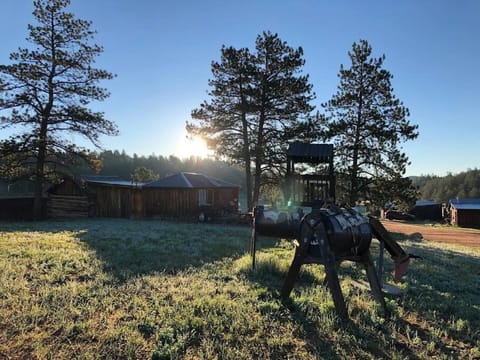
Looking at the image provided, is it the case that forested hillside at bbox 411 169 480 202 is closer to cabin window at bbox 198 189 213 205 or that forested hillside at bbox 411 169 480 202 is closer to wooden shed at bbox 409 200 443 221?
wooden shed at bbox 409 200 443 221

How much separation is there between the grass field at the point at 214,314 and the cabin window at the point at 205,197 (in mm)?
15167

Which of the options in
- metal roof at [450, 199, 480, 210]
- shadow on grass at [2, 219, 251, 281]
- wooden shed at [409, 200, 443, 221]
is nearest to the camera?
shadow on grass at [2, 219, 251, 281]

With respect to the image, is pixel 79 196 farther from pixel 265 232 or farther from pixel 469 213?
pixel 469 213

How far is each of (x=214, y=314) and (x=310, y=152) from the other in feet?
16.6

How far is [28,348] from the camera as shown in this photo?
289cm

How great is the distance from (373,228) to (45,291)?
183 inches

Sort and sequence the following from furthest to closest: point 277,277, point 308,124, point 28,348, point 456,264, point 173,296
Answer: point 308,124
point 456,264
point 277,277
point 173,296
point 28,348

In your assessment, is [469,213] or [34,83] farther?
[469,213]

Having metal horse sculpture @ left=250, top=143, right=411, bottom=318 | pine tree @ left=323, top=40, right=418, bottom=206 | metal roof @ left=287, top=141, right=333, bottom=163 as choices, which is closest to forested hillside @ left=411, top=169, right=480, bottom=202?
pine tree @ left=323, top=40, right=418, bottom=206

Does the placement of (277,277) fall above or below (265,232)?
below

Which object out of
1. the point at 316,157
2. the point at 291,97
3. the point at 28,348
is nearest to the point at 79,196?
the point at 291,97

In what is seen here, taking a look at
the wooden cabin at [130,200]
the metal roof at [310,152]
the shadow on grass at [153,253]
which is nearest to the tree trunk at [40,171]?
the wooden cabin at [130,200]

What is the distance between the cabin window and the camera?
71.0 ft

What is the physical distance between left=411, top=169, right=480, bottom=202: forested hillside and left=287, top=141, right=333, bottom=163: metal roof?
6384cm
